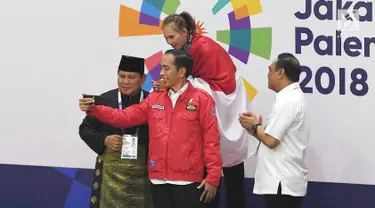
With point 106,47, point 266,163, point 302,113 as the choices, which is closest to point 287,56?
point 302,113

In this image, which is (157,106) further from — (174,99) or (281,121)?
(281,121)

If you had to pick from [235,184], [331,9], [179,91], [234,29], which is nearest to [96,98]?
[179,91]

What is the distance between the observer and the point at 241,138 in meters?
2.72

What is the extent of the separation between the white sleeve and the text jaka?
36.0 inches

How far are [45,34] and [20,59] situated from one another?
23 centimetres

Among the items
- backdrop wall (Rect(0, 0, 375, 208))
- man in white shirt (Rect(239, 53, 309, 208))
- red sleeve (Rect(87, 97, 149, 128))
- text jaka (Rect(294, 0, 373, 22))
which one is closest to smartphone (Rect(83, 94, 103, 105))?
red sleeve (Rect(87, 97, 149, 128))

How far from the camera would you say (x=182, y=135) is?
2.25 m

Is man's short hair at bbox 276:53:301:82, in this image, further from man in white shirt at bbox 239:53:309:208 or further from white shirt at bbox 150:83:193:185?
white shirt at bbox 150:83:193:185

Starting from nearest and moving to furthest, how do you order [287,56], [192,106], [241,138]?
[192,106] → [287,56] → [241,138]

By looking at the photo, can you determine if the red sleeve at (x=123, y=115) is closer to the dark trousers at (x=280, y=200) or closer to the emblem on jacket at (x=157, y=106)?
the emblem on jacket at (x=157, y=106)

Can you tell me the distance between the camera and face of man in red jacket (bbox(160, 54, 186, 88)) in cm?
230

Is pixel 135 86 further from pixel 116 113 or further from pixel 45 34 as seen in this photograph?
pixel 45 34

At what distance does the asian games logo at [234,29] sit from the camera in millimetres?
3084

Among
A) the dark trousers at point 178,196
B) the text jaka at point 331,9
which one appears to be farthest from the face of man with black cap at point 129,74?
the text jaka at point 331,9
